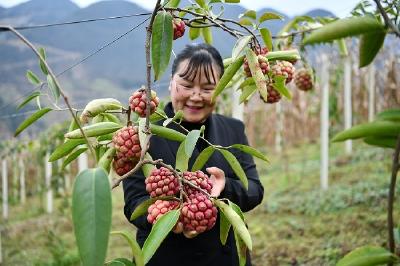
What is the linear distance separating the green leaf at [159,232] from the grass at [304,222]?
2.09m

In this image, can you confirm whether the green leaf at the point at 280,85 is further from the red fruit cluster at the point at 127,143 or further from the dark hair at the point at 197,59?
the red fruit cluster at the point at 127,143

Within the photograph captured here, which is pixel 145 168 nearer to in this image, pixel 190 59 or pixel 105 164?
pixel 105 164

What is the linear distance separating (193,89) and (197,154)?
193 millimetres

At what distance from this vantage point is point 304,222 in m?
3.44

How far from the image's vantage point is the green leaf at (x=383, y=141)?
490 millimetres

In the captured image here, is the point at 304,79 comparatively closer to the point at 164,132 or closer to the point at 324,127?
the point at 164,132

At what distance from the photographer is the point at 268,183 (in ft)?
16.8

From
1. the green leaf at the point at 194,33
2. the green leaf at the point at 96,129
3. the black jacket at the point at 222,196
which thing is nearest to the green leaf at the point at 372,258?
the green leaf at the point at 96,129

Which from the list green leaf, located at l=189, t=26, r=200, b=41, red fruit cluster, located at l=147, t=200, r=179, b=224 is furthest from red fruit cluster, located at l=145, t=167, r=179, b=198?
green leaf, located at l=189, t=26, r=200, b=41

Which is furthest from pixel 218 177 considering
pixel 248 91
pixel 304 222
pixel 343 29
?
pixel 304 222

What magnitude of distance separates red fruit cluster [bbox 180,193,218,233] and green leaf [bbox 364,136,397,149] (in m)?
0.29

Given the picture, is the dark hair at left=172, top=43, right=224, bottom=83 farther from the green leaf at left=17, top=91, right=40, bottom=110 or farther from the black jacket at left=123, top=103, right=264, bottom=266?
the green leaf at left=17, top=91, right=40, bottom=110

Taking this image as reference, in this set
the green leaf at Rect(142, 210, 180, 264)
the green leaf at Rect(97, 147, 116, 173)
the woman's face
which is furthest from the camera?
the woman's face

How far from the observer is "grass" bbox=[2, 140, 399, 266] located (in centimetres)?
287
